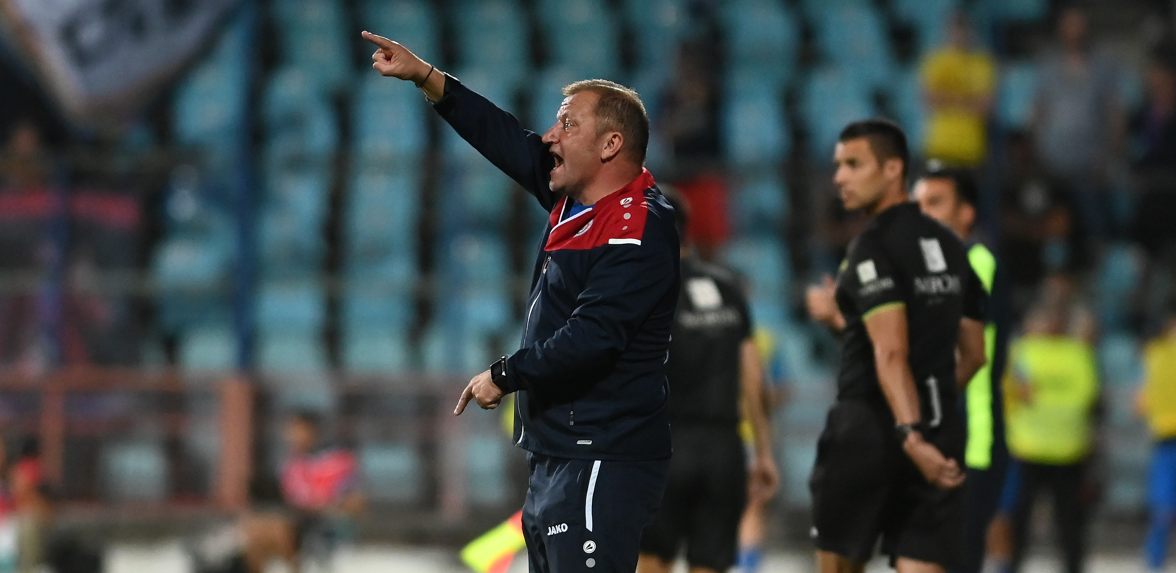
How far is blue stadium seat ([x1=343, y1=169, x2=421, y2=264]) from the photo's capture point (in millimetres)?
12828

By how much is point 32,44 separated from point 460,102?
8.83m

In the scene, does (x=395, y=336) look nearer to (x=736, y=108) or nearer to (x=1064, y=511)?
(x=736, y=108)

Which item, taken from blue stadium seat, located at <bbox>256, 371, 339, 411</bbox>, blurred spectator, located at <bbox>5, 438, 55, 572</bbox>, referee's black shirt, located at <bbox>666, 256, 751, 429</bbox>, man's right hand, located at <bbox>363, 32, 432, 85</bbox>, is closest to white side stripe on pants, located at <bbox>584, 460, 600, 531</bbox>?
man's right hand, located at <bbox>363, 32, 432, 85</bbox>

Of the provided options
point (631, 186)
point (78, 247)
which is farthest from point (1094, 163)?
point (631, 186)

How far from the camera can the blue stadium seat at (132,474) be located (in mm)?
11602

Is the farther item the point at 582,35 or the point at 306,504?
the point at 582,35

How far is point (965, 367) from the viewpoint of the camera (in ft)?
18.9

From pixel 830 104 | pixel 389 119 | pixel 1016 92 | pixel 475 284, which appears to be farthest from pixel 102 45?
pixel 1016 92

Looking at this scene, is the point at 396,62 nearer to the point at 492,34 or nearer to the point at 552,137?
the point at 552,137

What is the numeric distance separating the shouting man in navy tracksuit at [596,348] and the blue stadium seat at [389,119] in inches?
358

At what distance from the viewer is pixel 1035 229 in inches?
488

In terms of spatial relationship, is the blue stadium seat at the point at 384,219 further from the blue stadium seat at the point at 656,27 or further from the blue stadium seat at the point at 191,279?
the blue stadium seat at the point at 656,27

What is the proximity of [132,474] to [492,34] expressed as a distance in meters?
5.43

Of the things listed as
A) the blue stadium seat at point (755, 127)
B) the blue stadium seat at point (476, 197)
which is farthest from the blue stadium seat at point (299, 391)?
the blue stadium seat at point (755, 127)
